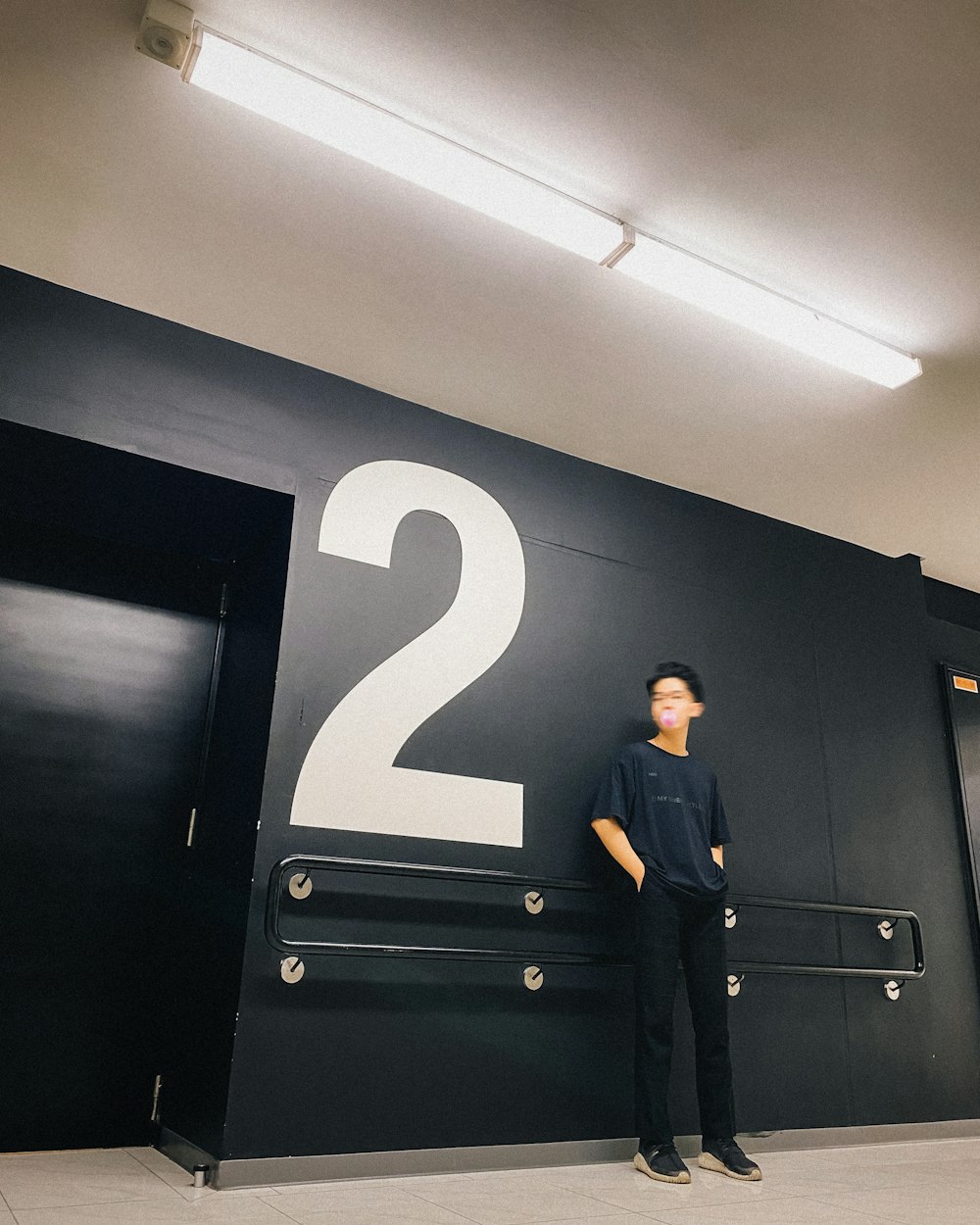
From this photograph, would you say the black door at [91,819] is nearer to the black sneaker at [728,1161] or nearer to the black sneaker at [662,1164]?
the black sneaker at [662,1164]

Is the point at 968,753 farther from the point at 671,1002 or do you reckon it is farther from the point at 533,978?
the point at 533,978

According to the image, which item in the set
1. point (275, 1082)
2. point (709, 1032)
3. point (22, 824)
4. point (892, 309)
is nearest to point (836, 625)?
point (892, 309)

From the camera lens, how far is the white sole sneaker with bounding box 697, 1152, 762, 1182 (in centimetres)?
286

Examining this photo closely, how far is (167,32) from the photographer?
2121 mm

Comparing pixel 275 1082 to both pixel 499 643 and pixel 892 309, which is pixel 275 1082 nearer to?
pixel 499 643

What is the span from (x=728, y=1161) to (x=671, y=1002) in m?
0.50

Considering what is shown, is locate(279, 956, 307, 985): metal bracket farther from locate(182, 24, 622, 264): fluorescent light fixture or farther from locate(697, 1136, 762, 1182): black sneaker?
locate(182, 24, 622, 264): fluorescent light fixture

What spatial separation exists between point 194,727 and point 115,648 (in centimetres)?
39

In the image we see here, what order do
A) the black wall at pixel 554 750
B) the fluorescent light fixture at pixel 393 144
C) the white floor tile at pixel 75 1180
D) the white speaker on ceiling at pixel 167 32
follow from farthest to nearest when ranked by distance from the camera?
1. the black wall at pixel 554 750
2. the white floor tile at pixel 75 1180
3. the fluorescent light fixture at pixel 393 144
4. the white speaker on ceiling at pixel 167 32

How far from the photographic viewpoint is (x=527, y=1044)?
121 inches

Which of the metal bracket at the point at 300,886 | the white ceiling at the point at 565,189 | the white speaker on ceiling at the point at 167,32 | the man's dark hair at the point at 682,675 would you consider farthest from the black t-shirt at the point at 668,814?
the white speaker on ceiling at the point at 167,32

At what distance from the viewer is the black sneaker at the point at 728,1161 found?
2867 millimetres

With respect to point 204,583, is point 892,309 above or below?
above

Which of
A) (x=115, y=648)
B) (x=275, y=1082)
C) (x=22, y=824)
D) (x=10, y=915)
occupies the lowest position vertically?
(x=275, y=1082)
